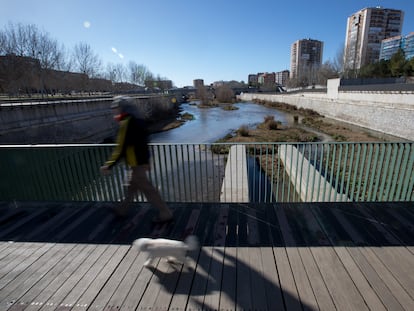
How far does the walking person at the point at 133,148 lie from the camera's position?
2.90 m

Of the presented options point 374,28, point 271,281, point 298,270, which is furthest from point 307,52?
point 271,281

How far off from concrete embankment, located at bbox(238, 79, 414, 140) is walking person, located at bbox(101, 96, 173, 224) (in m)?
24.1

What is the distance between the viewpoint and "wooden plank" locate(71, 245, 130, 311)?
2.13m

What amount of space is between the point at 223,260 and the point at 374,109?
2909 cm

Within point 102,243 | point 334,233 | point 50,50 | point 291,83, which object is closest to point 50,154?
Answer: point 102,243

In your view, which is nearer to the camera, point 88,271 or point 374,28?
point 88,271

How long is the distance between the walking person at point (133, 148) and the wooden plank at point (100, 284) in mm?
754

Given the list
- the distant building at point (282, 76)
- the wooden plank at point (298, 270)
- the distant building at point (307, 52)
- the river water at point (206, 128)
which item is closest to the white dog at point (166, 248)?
the wooden plank at point (298, 270)

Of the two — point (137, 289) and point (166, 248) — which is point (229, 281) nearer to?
point (166, 248)

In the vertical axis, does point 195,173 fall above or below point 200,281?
above

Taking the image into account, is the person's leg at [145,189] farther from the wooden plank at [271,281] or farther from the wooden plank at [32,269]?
the wooden plank at [271,281]

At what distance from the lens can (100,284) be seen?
2369 mm

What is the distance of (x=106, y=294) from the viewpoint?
7.35 ft

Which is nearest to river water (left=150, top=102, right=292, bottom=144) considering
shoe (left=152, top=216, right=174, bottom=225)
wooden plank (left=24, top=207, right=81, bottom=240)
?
wooden plank (left=24, top=207, right=81, bottom=240)
